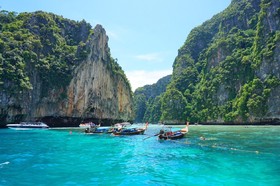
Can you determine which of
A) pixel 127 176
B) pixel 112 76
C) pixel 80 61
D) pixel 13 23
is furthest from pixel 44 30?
pixel 127 176

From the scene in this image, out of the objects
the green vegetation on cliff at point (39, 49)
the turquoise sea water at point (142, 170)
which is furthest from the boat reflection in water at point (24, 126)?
the turquoise sea water at point (142, 170)

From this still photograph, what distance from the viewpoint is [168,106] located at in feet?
481

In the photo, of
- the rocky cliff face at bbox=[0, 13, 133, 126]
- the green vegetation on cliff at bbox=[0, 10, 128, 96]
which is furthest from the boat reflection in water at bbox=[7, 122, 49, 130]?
the green vegetation on cliff at bbox=[0, 10, 128, 96]

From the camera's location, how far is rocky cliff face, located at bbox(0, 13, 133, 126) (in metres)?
65.0

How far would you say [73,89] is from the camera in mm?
78188

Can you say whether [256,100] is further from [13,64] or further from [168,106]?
[13,64]

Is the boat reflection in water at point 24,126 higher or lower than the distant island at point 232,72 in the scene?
lower

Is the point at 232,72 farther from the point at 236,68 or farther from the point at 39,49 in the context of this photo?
the point at 39,49

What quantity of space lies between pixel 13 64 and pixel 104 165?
5363cm

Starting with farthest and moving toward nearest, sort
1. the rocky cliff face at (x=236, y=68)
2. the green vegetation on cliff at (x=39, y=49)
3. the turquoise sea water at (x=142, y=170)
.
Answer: the rocky cliff face at (x=236, y=68) < the green vegetation on cliff at (x=39, y=49) < the turquoise sea water at (x=142, y=170)

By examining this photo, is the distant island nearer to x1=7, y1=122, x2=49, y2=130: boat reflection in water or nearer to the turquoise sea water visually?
x1=7, y1=122, x2=49, y2=130: boat reflection in water

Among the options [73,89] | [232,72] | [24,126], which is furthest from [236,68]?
[24,126]

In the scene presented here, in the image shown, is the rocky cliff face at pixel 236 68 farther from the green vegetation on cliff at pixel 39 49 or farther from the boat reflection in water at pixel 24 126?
the boat reflection in water at pixel 24 126

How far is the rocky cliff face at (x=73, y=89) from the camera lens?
2559 inches
